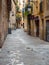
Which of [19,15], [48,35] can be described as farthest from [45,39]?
[19,15]

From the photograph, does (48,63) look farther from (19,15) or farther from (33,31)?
(19,15)

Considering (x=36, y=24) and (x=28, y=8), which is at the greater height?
(x=28, y=8)

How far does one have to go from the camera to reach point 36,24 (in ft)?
114

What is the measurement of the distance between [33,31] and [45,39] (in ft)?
31.7

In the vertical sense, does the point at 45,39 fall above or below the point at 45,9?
below

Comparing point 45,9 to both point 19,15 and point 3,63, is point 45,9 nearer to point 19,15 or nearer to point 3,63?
point 3,63

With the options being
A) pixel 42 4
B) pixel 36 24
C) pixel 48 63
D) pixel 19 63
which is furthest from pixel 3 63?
pixel 36 24

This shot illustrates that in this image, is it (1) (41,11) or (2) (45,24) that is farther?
(1) (41,11)

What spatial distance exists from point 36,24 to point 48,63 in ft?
78.6

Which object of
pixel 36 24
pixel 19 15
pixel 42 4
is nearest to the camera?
pixel 42 4

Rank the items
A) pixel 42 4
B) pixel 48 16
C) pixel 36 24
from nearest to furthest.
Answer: pixel 48 16 < pixel 42 4 < pixel 36 24

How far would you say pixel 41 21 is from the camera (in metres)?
28.9

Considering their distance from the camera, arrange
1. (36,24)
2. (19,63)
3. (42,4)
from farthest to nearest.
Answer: (36,24) → (42,4) → (19,63)

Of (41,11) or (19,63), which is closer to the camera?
(19,63)
